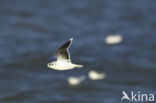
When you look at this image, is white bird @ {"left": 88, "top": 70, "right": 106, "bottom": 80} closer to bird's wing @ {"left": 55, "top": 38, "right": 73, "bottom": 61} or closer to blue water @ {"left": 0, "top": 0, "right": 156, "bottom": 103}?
blue water @ {"left": 0, "top": 0, "right": 156, "bottom": 103}

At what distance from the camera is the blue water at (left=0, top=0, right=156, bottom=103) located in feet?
70.1

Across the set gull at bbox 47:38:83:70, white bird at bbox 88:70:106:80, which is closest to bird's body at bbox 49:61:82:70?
gull at bbox 47:38:83:70

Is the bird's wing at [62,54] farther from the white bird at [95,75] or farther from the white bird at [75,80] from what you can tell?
the white bird at [95,75]

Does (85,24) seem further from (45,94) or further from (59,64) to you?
(59,64)

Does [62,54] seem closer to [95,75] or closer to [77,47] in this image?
[95,75]

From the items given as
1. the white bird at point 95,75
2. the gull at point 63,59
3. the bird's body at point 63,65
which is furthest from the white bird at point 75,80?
the gull at point 63,59

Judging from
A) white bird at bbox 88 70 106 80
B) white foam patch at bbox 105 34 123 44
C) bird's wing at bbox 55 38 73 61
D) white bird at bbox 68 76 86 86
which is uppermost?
white foam patch at bbox 105 34 123 44

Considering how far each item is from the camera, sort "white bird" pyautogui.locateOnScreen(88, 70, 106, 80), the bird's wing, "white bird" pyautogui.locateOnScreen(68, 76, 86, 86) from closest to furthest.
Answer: the bird's wing
"white bird" pyautogui.locateOnScreen(68, 76, 86, 86)
"white bird" pyautogui.locateOnScreen(88, 70, 106, 80)

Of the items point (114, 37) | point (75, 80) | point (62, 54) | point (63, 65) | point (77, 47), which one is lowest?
point (63, 65)

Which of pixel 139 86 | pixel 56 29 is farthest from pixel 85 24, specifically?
pixel 139 86

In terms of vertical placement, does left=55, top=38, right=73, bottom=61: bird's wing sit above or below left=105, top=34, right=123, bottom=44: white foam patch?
below

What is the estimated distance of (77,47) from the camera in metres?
24.3

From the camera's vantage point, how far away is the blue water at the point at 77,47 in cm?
2138

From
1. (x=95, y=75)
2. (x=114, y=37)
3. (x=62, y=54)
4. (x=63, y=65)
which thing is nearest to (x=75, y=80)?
(x=95, y=75)
